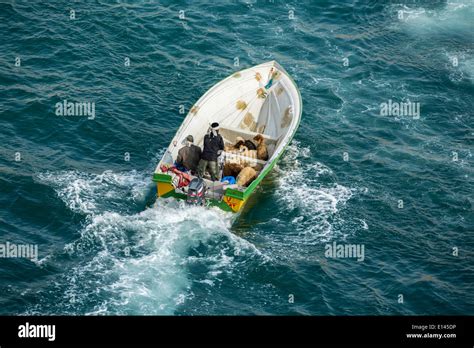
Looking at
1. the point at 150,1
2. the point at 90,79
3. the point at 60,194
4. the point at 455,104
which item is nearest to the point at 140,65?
the point at 90,79

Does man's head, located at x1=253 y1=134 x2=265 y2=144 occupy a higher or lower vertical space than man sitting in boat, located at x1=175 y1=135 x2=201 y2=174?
higher

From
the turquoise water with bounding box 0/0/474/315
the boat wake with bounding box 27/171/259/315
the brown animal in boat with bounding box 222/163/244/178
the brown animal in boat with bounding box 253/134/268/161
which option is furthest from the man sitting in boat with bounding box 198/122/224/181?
the brown animal in boat with bounding box 253/134/268/161

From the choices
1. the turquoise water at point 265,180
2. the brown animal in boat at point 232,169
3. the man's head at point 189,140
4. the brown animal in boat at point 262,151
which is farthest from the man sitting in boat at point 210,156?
the brown animal in boat at point 262,151

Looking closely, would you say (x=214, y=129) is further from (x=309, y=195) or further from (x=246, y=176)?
(x=309, y=195)

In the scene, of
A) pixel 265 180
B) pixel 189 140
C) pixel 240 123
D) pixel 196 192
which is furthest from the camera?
pixel 240 123

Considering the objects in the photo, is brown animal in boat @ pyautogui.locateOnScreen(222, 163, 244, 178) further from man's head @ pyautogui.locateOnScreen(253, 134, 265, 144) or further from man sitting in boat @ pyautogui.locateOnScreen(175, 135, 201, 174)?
man's head @ pyautogui.locateOnScreen(253, 134, 265, 144)

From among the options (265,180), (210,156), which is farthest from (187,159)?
(265,180)
